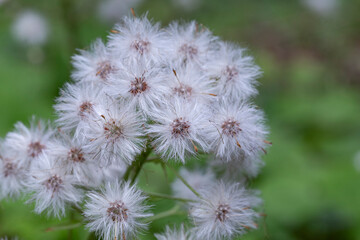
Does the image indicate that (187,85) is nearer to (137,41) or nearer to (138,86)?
(138,86)

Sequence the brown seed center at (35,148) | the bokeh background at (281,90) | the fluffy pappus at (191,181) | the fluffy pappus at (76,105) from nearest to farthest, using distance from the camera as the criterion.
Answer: the fluffy pappus at (76,105) → the brown seed center at (35,148) → the fluffy pappus at (191,181) → the bokeh background at (281,90)

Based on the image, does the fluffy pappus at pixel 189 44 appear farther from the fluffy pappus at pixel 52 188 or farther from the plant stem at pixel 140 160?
the fluffy pappus at pixel 52 188

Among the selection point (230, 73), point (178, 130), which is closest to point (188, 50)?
point (230, 73)

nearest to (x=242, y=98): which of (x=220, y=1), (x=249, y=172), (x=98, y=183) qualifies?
(x=249, y=172)

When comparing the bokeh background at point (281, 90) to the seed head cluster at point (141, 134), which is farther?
the bokeh background at point (281, 90)

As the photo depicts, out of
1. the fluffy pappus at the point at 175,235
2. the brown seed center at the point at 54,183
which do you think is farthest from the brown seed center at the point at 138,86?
the fluffy pappus at the point at 175,235

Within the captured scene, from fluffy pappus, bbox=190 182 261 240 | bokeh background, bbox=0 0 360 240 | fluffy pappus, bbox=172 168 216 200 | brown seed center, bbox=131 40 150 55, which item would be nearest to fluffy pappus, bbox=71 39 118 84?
brown seed center, bbox=131 40 150 55

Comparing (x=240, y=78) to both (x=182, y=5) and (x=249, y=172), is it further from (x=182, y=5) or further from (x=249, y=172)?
(x=182, y=5)

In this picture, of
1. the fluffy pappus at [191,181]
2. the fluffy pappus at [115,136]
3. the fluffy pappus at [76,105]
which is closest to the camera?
the fluffy pappus at [115,136]
